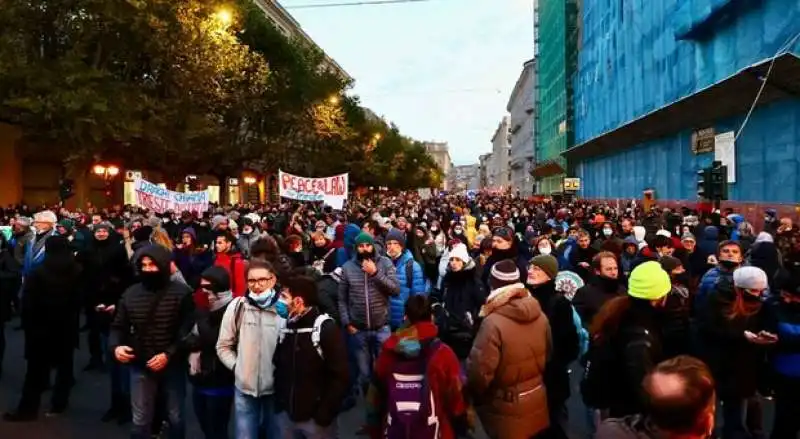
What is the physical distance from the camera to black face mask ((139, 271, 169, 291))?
200 inches

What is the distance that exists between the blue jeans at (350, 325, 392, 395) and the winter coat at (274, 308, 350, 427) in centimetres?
252

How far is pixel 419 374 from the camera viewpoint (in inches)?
155

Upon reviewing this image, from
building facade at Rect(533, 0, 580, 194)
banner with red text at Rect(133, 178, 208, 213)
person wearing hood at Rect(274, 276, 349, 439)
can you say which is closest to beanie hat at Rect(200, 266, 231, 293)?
person wearing hood at Rect(274, 276, 349, 439)

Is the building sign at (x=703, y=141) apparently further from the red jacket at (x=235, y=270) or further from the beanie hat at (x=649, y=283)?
the beanie hat at (x=649, y=283)

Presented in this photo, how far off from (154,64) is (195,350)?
70.1 ft

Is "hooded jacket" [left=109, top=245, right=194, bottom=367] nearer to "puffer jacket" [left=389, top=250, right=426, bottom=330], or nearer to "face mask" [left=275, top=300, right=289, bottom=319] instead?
"face mask" [left=275, top=300, right=289, bottom=319]

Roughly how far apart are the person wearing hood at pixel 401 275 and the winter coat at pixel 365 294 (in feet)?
1.22

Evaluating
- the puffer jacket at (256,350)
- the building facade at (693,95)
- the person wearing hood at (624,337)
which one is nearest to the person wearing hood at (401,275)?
the puffer jacket at (256,350)

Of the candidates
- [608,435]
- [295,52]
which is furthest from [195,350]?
[295,52]

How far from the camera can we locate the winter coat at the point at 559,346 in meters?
4.58

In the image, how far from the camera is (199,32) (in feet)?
76.8

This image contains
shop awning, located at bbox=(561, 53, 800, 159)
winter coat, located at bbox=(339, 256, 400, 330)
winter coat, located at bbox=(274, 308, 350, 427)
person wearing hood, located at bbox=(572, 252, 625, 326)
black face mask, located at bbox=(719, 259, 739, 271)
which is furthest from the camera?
shop awning, located at bbox=(561, 53, 800, 159)

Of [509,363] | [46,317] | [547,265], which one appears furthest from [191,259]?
[509,363]

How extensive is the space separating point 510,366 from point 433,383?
1.53 ft
